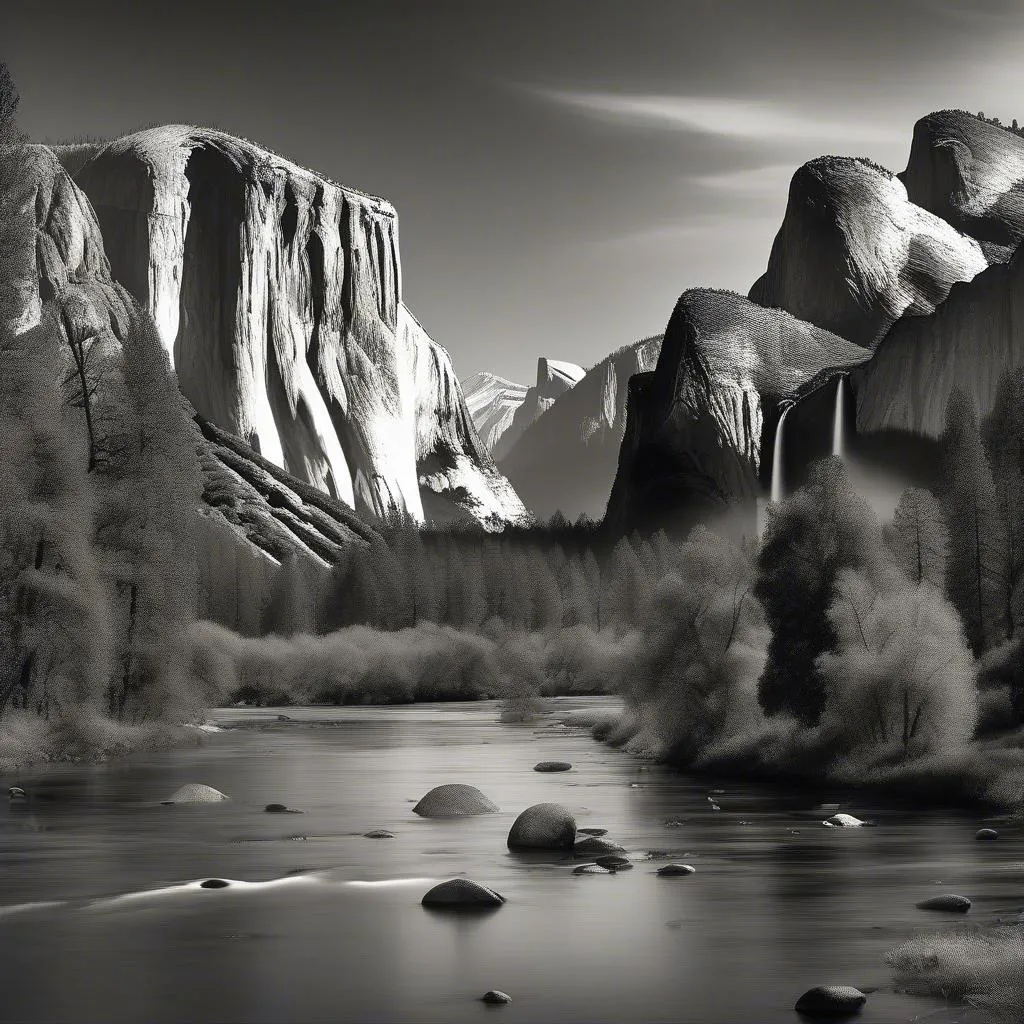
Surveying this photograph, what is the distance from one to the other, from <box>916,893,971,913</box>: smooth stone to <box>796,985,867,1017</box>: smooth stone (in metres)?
5.63

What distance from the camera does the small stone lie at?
25.2 m

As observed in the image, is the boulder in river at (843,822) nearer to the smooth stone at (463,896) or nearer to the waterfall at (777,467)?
the smooth stone at (463,896)

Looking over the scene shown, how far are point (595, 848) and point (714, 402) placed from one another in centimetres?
13190

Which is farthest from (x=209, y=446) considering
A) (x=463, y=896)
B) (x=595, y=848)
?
(x=463, y=896)

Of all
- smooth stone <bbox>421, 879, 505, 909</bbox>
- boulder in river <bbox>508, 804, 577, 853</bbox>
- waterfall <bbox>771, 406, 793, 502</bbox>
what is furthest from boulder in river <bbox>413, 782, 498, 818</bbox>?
waterfall <bbox>771, 406, 793, 502</bbox>

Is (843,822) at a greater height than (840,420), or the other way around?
(840,420)

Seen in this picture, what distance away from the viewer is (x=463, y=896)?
21922 mm

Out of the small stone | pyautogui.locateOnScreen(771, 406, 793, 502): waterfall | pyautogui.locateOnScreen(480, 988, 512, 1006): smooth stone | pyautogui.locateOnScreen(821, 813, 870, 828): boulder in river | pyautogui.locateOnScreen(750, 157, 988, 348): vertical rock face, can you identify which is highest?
pyautogui.locateOnScreen(750, 157, 988, 348): vertical rock face

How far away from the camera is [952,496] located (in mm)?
48938

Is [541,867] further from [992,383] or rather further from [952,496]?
[992,383]

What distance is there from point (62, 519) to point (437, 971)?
27787 mm

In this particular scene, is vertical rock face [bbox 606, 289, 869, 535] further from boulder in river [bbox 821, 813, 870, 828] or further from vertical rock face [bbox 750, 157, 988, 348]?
boulder in river [bbox 821, 813, 870, 828]

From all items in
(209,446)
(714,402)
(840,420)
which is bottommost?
(840,420)

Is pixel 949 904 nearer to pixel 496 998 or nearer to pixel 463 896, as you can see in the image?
pixel 463 896
